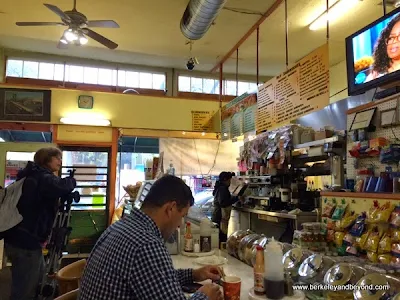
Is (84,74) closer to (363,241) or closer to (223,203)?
(223,203)

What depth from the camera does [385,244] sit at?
1.86 meters

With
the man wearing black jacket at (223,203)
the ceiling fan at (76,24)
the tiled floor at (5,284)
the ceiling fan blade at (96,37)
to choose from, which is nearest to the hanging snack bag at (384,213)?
the man wearing black jacket at (223,203)

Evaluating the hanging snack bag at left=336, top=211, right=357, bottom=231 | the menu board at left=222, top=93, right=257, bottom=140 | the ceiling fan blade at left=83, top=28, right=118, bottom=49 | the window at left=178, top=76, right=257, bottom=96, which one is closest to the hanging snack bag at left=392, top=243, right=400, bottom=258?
the hanging snack bag at left=336, top=211, right=357, bottom=231

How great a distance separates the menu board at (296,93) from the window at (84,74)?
11.3ft

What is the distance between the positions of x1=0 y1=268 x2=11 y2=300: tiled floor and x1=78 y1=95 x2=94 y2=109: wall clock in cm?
282

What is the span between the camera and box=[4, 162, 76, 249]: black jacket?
3.26 metres

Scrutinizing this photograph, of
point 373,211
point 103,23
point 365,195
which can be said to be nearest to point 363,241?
point 373,211

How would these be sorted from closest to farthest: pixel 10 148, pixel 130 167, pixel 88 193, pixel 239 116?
1. pixel 239 116
2. pixel 10 148
3. pixel 88 193
4. pixel 130 167

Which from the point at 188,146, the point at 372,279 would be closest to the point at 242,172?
the point at 188,146

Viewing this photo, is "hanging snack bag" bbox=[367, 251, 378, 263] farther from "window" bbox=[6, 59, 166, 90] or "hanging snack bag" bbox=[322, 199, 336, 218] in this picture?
"window" bbox=[6, 59, 166, 90]

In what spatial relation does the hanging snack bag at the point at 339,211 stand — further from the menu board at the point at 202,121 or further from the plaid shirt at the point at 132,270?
the menu board at the point at 202,121

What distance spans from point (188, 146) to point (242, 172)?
6.06 feet

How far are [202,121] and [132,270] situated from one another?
5.16m

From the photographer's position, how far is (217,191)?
4918 mm
